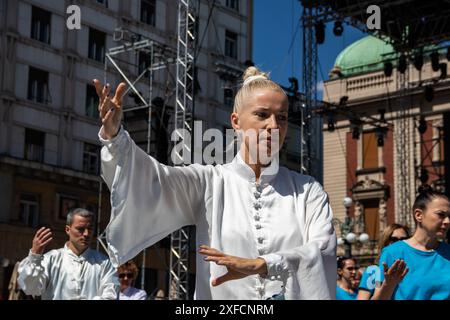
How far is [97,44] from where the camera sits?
2903cm

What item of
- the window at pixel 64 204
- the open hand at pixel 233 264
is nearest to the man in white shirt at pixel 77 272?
the open hand at pixel 233 264

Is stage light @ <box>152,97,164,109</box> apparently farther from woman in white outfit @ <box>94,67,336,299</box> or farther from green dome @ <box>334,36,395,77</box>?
woman in white outfit @ <box>94,67,336,299</box>

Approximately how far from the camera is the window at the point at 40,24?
27297 mm

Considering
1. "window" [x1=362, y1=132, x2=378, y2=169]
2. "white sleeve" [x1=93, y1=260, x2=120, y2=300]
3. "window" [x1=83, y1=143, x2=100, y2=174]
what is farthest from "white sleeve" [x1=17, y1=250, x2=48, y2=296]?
"window" [x1=362, y1=132, x2=378, y2=169]

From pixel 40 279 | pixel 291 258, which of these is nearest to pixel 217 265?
pixel 291 258

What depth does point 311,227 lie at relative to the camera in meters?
3.01

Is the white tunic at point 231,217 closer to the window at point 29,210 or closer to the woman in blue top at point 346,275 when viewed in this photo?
the woman in blue top at point 346,275

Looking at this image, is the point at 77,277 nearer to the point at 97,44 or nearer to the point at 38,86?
the point at 38,86

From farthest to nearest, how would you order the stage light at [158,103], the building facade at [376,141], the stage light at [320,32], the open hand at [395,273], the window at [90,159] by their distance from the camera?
the building facade at [376,141], the window at [90,159], the stage light at [158,103], the stage light at [320,32], the open hand at [395,273]

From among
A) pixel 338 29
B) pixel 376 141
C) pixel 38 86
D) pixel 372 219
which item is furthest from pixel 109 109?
pixel 376 141

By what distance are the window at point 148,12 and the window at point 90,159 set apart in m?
4.68

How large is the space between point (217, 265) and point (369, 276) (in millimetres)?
2757

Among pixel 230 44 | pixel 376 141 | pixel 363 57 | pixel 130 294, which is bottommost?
pixel 130 294

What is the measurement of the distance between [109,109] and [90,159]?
26.6m
